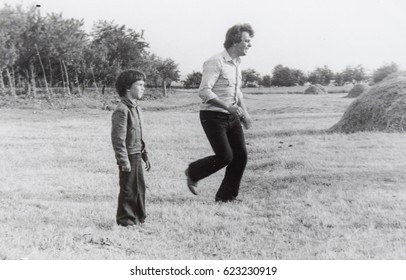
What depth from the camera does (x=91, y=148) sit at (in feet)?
29.1

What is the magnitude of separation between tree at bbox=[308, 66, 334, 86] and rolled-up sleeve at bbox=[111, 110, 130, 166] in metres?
67.0

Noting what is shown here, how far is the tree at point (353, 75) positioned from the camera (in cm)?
6719

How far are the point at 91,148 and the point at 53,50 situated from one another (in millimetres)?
22126

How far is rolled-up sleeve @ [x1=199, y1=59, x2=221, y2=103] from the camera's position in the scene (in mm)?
4742

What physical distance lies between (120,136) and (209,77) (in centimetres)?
107

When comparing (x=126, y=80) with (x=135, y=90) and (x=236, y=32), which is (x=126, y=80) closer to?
(x=135, y=90)

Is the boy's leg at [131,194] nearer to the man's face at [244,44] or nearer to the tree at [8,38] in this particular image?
the man's face at [244,44]

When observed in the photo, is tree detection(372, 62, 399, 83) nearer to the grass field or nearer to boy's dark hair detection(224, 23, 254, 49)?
the grass field

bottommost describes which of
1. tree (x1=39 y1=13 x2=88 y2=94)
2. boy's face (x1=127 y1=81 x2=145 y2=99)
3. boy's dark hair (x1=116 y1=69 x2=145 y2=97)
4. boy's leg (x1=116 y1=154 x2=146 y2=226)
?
boy's leg (x1=116 y1=154 x2=146 y2=226)

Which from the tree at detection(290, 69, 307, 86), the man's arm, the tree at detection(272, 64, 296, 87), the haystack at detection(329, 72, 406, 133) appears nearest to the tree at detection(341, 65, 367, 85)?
the tree at detection(290, 69, 307, 86)

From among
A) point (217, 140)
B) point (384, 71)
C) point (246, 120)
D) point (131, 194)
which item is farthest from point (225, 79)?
point (384, 71)
